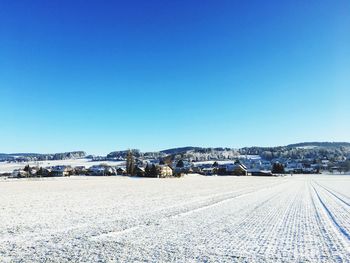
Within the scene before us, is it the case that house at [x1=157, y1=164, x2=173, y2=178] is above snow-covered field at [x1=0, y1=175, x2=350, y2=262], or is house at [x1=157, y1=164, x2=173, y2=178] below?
below

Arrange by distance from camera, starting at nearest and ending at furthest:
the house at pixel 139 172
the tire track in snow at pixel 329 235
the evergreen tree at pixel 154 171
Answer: the tire track in snow at pixel 329 235, the evergreen tree at pixel 154 171, the house at pixel 139 172

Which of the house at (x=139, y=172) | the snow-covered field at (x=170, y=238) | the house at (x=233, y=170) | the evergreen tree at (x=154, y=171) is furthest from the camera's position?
the house at (x=233, y=170)

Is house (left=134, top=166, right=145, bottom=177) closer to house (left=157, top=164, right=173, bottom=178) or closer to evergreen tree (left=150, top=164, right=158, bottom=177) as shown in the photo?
evergreen tree (left=150, top=164, right=158, bottom=177)

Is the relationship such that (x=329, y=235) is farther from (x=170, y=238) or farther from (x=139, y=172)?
(x=139, y=172)

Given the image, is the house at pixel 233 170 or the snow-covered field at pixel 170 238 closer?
the snow-covered field at pixel 170 238

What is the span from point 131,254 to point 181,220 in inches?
187

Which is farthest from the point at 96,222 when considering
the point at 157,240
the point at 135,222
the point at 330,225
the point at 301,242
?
the point at 330,225

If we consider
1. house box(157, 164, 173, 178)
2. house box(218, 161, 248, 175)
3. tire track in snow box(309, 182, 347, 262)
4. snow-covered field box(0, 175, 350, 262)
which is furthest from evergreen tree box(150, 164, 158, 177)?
tire track in snow box(309, 182, 347, 262)

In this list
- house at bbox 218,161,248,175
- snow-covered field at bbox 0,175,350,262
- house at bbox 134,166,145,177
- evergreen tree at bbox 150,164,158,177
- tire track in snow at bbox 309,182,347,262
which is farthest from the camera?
house at bbox 218,161,248,175

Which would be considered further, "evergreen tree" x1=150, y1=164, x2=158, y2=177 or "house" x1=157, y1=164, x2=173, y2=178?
"house" x1=157, y1=164, x2=173, y2=178

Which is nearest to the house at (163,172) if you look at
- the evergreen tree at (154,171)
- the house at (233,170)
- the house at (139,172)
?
the evergreen tree at (154,171)

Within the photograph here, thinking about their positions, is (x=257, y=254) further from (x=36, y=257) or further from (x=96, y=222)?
(x=96, y=222)

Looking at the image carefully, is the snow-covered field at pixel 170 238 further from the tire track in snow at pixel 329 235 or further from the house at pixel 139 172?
the house at pixel 139 172

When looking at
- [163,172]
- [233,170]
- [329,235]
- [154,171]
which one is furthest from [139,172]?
[329,235]
